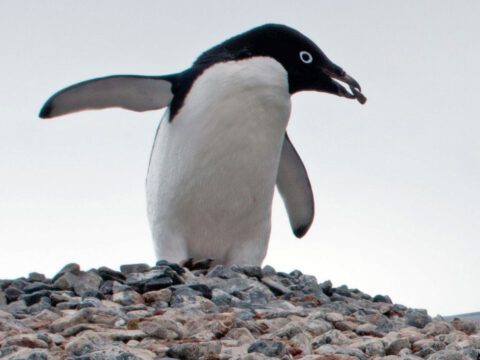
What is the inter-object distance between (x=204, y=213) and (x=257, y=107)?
72 centimetres

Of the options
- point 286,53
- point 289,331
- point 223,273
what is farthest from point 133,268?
point 286,53

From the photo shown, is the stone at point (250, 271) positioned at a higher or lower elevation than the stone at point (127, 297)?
higher

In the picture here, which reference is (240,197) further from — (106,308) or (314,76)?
(106,308)

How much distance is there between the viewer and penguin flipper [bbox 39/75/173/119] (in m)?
6.08

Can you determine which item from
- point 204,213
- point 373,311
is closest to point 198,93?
point 204,213

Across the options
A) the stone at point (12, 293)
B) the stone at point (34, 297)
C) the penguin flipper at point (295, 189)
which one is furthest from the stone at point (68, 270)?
the penguin flipper at point (295, 189)

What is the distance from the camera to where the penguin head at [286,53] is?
19.5 feet

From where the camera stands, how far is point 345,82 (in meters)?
6.32

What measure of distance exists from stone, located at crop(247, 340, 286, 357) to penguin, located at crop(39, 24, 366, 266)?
97.4 inches

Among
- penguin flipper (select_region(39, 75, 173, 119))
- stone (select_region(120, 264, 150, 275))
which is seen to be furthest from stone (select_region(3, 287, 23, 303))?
penguin flipper (select_region(39, 75, 173, 119))

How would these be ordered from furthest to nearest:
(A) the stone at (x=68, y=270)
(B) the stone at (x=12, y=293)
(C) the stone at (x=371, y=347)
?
(A) the stone at (x=68, y=270) < (B) the stone at (x=12, y=293) < (C) the stone at (x=371, y=347)

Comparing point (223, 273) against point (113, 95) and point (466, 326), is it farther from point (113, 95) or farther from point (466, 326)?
point (113, 95)

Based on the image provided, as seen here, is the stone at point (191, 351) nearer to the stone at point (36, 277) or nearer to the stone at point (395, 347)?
the stone at point (395, 347)

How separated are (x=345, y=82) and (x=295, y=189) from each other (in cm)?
106
